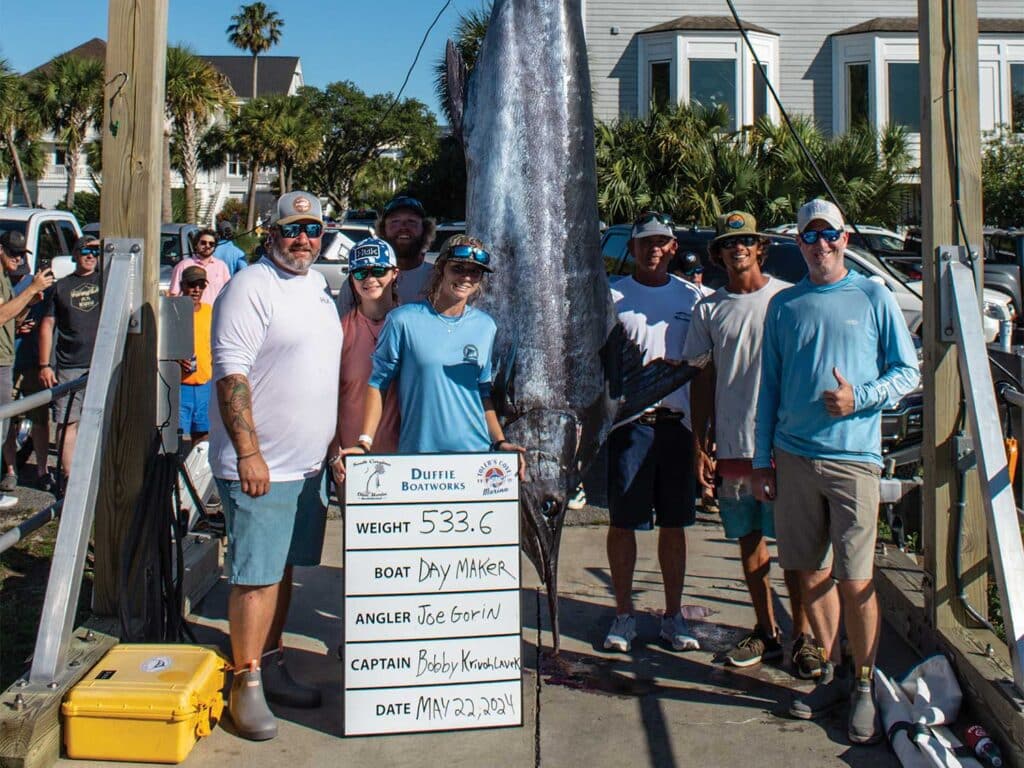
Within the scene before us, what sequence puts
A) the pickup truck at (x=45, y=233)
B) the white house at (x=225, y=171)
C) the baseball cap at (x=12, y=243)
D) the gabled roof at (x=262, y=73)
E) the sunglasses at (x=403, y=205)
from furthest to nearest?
the gabled roof at (x=262, y=73) → the white house at (x=225, y=171) → the pickup truck at (x=45, y=233) → the baseball cap at (x=12, y=243) → the sunglasses at (x=403, y=205)

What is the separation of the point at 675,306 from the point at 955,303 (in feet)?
3.29

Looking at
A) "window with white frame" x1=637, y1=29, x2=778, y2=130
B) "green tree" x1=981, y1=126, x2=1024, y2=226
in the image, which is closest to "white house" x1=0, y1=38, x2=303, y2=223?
"window with white frame" x1=637, y1=29, x2=778, y2=130

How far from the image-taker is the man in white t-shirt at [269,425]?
9.65 feet

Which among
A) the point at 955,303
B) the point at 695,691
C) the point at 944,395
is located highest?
the point at 955,303

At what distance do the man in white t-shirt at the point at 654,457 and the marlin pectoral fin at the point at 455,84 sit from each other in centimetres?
76

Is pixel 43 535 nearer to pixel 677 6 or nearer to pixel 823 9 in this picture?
pixel 677 6

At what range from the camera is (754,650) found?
11.6 feet

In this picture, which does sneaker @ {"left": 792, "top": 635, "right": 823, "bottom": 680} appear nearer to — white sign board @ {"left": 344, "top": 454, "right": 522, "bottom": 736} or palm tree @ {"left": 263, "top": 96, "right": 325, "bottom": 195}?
white sign board @ {"left": 344, "top": 454, "right": 522, "bottom": 736}

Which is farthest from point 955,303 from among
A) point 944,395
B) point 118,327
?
point 118,327

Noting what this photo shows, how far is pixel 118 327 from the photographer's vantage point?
314 cm

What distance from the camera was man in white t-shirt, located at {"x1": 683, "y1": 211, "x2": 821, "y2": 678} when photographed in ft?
11.6

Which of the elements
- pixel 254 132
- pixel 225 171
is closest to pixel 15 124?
pixel 254 132

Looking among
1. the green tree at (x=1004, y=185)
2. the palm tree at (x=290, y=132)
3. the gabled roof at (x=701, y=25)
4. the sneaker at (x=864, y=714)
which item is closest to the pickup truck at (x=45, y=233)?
the sneaker at (x=864, y=714)

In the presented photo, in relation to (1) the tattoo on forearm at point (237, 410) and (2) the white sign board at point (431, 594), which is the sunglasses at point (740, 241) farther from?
(1) the tattoo on forearm at point (237, 410)
